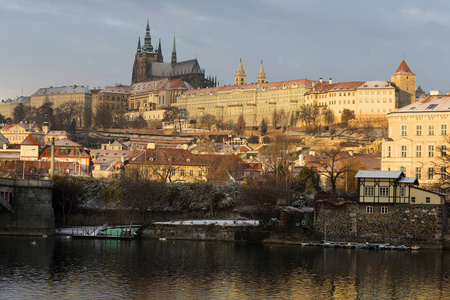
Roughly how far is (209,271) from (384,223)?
17.2 metres

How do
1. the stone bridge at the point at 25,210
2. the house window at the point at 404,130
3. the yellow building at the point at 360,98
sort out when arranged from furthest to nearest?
the yellow building at the point at 360,98 < the house window at the point at 404,130 < the stone bridge at the point at 25,210

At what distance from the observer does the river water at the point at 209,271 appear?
38344 millimetres

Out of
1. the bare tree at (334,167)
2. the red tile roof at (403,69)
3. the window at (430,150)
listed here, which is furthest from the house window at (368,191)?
the red tile roof at (403,69)

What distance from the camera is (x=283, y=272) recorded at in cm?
4469

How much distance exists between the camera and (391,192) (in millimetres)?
57250

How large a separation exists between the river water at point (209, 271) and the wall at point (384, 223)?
6.68ft

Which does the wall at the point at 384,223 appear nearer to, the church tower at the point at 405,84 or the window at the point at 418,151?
the window at the point at 418,151

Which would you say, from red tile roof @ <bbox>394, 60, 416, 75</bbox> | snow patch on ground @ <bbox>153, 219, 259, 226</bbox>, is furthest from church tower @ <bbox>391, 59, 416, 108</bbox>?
snow patch on ground @ <bbox>153, 219, 259, 226</bbox>

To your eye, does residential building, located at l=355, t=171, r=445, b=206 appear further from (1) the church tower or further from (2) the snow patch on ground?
(1) the church tower

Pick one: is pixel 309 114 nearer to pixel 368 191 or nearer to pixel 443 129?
pixel 443 129

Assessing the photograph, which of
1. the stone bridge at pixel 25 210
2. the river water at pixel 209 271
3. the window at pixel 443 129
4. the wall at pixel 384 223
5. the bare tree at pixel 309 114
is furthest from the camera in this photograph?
the bare tree at pixel 309 114

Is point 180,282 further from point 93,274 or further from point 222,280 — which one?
point 93,274

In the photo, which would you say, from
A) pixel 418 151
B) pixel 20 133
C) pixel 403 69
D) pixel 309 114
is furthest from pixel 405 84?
pixel 418 151

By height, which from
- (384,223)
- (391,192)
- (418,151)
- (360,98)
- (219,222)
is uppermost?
(360,98)
